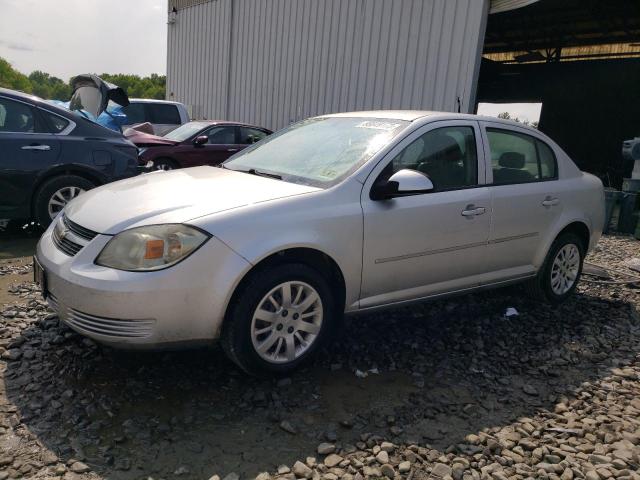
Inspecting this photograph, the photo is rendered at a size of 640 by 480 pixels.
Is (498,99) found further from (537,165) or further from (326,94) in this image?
(537,165)

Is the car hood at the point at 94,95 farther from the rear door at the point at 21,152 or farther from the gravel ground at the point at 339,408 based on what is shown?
the gravel ground at the point at 339,408

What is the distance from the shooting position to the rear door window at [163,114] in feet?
40.8

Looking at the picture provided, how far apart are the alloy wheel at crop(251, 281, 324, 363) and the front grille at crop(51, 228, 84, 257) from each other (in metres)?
1.02

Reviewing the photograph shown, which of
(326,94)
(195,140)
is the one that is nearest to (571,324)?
(195,140)

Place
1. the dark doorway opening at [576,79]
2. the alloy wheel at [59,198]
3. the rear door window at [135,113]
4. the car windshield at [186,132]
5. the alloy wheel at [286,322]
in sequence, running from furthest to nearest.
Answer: the dark doorway opening at [576,79]
the rear door window at [135,113]
the car windshield at [186,132]
the alloy wheel at [59,198]
the alloy wheel at [286,322]

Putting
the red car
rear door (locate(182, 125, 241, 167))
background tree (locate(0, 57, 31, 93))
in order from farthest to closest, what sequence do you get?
background tree (locate(0, 57, 31, 93)) → rear door (locate(182, 125, 241, 167)) → the red car

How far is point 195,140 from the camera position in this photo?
32.8ft

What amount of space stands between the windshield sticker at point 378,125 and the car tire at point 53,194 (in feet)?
11.4

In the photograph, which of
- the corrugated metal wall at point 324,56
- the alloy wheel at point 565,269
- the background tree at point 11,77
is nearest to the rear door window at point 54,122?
the alloy wheel at point 565,269

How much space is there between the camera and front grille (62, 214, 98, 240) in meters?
2.90

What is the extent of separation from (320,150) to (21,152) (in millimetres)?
3466

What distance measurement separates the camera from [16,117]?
5.53 metres

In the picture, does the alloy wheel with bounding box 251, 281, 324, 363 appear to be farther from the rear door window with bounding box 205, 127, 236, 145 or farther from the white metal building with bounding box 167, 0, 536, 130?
the rear door window with bounding box 205, 127, 236, 145

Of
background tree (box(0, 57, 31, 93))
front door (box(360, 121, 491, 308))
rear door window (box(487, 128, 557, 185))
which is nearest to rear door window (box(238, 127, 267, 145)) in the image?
rear door window (box(487, 128, 557, 185))
